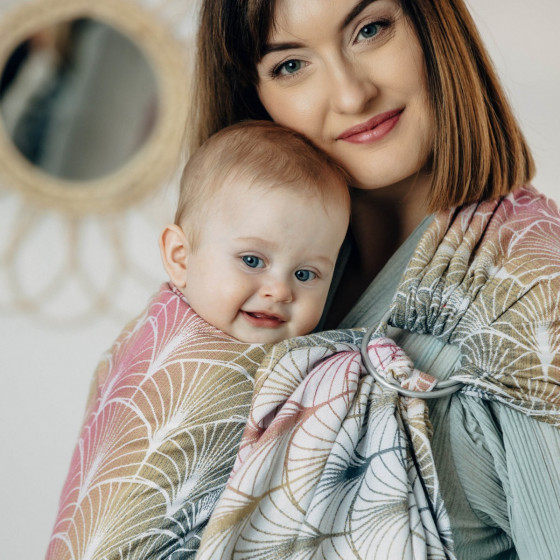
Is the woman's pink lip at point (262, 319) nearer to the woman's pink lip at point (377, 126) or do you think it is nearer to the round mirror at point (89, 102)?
the woman's pink lip at point (377, 126)

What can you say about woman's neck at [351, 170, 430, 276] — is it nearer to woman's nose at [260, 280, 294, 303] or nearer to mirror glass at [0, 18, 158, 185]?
woman's nose at [260, 280, 294, 303]

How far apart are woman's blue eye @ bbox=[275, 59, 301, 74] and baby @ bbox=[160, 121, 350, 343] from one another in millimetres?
110

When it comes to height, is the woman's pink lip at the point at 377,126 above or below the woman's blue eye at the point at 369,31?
below

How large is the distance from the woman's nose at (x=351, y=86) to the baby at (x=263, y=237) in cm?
8

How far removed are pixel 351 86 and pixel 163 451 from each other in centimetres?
51

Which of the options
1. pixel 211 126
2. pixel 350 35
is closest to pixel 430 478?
pixel 350 35

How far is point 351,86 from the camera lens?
1.01m

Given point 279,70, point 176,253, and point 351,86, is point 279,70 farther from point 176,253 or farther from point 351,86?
point 176,253

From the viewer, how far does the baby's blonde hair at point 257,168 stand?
0.97m

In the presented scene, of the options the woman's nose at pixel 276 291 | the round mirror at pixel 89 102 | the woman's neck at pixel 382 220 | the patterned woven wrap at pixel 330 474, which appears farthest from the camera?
the round mirror at pixel 89 102

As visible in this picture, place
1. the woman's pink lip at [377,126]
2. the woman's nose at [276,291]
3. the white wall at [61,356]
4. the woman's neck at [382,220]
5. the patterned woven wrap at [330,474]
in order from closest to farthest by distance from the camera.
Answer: the patterned woven wrap at [330,474]
the woman's nose at [276,291]
the woman's pink lip at [377,126]
the woman's neck at [382,220]
the white wall at [61,356]

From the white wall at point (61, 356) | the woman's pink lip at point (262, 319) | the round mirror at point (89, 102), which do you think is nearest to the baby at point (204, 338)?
the woman's pink lip at point (262, 319)

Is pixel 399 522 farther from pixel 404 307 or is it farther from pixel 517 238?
pixel 517 238

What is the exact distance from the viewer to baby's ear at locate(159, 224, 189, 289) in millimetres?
1034
